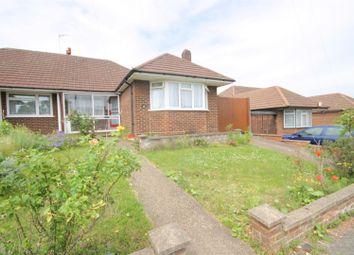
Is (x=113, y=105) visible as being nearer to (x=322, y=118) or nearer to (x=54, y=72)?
(x=54, y=72)

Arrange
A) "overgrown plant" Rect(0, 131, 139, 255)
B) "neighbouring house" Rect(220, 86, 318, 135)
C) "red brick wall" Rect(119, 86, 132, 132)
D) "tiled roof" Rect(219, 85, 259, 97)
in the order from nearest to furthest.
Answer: "overgrown plant" Rect(0, 131, 139, 255)
"red brick wall" Rect(119, 86, 132, 132)
"neighbouring house" Rect(220, 86, 318, 135)
"tiled roof" Rect(219, 85, 259, 97)

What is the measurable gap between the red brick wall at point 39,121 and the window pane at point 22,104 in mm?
355

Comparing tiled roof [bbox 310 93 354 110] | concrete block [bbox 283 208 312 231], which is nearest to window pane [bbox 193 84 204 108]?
concrete block [bbox 283 208 312 231]

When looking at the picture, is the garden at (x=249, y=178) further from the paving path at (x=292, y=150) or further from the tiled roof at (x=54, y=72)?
the tiled roof at (x=54, y=72)

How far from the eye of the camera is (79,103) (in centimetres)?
1298

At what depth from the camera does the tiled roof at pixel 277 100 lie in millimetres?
17781

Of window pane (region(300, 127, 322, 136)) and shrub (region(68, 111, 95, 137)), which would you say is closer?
shrub (region(68, 111, 95, 137))

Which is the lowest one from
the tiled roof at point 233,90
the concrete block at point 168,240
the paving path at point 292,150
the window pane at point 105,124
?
the paving path at point 292,150

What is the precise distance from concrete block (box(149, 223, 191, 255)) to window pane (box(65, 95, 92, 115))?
481 inches

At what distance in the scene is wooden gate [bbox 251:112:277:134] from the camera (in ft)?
56.1

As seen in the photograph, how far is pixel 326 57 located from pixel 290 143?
796 cm

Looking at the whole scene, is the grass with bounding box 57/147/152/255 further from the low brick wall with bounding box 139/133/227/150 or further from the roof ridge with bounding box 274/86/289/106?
the roof ridge with bounding box 274/86/289/106

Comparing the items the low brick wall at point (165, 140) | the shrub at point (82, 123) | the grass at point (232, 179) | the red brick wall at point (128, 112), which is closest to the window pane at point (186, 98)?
the low brick wall at point (165, 140)

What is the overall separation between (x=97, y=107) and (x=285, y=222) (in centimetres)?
1326
